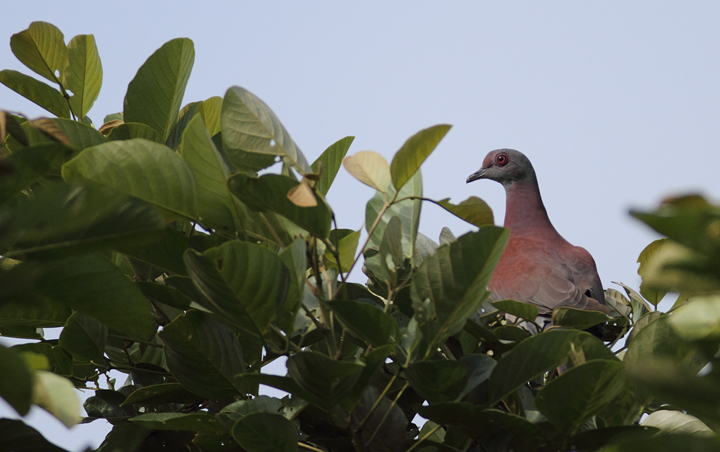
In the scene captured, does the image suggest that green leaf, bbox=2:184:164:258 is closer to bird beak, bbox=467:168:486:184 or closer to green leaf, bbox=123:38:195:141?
green leaf, bbox=123:38:195:141

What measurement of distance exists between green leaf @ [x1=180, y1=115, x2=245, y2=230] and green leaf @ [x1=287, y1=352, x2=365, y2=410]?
1.11ft

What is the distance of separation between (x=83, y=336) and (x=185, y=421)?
0.42 metres

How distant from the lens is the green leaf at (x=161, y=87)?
150 cm

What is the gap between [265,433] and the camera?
1.07 m

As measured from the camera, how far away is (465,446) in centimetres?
124

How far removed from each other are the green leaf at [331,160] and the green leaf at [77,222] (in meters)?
0.64

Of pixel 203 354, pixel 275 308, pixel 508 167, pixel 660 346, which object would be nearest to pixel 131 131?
pixel 203 354

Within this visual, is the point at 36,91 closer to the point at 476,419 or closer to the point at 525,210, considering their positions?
the point at 476,419

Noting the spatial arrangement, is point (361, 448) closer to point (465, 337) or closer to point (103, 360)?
point (465, 337)

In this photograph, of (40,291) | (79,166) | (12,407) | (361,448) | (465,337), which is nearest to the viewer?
(12,407)

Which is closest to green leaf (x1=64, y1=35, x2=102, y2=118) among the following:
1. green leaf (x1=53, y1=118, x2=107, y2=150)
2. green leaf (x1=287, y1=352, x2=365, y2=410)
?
green leaf (x1=53, y1=118, x2=107, y2=150)

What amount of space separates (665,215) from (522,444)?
754 millimetres

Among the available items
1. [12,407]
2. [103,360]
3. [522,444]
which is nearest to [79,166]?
[12,407]

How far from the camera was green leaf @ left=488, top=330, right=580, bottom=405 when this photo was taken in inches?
42.1
